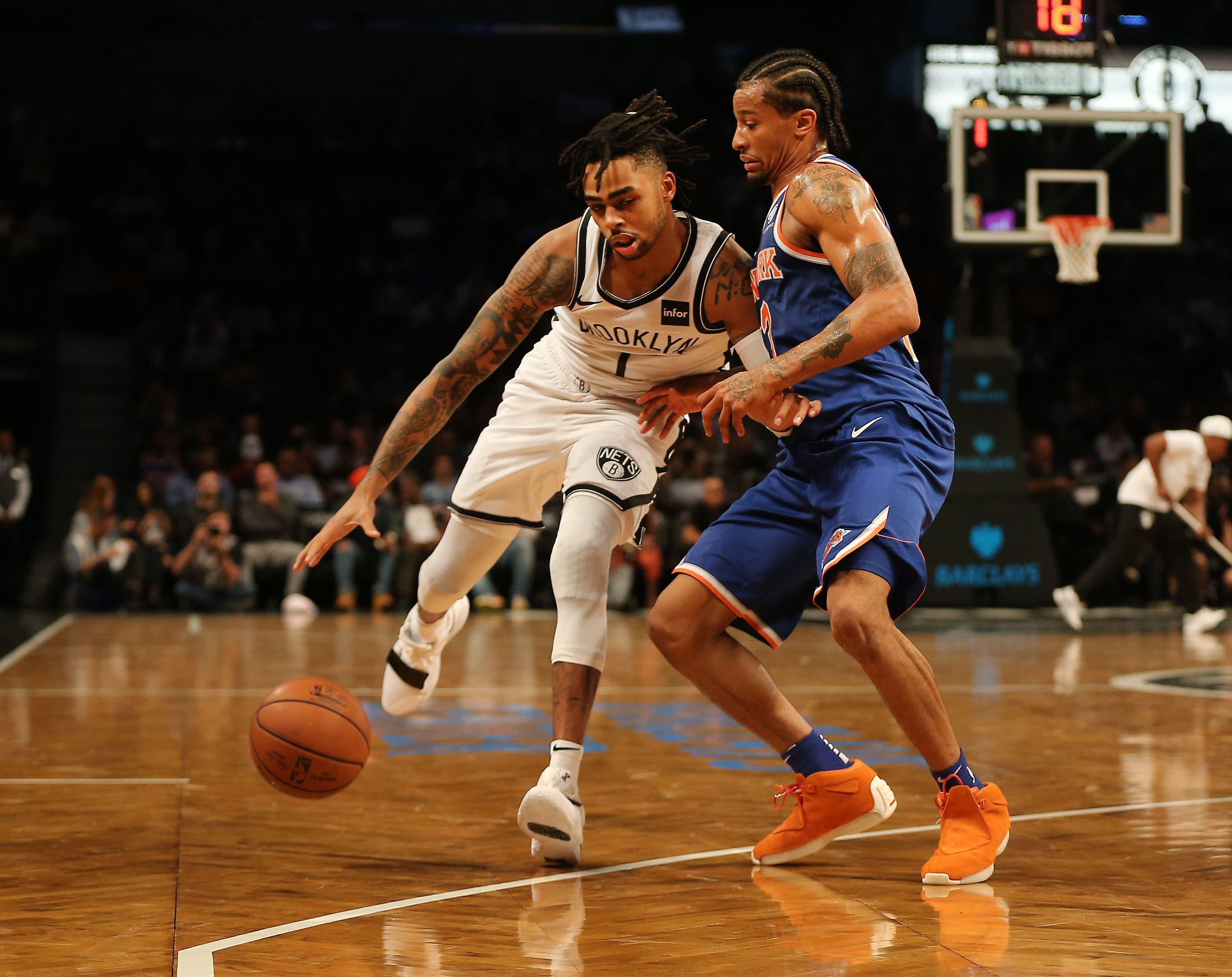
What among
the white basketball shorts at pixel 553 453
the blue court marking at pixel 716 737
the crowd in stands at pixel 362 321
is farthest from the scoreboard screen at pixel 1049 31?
the white basketball shorts at pixel 553 453

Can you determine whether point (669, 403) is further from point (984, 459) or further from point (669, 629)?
point (984, 459)

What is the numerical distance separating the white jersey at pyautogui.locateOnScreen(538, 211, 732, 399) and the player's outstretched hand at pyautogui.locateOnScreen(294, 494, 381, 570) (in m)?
0.80

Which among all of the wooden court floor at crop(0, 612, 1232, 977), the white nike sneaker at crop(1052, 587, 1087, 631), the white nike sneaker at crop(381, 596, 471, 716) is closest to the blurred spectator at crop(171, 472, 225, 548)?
the wooden court floor at crop(0, 612, 1232, 977)

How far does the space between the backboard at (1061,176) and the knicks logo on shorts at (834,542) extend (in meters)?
8.72

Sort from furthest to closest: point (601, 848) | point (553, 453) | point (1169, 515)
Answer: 1. point (1169, 515)
2. point (553, 453)
3. point (601, 848)

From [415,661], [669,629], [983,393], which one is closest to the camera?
[669,629]

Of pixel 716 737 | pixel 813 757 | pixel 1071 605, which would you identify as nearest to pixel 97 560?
pixel 1071 605

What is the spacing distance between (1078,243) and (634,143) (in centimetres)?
863

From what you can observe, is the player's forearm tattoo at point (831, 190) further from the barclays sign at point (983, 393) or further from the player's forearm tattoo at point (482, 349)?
the barclays sign at point (983, 393)

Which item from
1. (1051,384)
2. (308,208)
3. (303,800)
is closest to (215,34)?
(308,208)

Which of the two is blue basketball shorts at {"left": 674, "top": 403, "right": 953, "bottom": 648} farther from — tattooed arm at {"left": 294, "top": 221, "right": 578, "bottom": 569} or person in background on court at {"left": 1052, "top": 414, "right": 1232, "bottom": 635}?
person in background on court at {"left": 1052, "top": 414, "right": 1232, "bottom": 635}

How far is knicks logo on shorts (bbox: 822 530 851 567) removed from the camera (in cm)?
364

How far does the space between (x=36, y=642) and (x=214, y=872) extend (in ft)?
25.1

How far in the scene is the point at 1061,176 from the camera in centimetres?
1218
